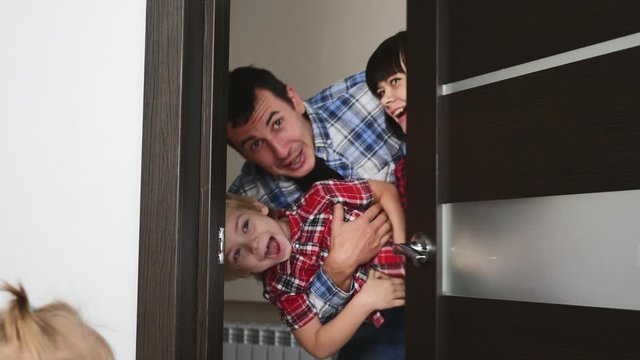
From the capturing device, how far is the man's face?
8.80 feet

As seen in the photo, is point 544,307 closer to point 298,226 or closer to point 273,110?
point 298,226

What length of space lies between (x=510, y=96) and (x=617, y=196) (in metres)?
0.27

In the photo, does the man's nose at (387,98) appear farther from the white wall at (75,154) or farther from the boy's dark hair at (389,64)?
the white wall at (75,154)

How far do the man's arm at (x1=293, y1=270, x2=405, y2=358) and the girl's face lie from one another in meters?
0.54

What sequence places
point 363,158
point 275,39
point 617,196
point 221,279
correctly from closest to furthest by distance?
point 617,196
point 221,279
point 363,158
point 275,39

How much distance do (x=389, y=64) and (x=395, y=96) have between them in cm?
14

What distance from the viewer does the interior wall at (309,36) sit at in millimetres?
3098

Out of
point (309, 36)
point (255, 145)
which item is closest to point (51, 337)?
point (255, 145)

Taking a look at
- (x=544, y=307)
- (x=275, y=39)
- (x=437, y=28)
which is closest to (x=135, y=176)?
(x=437, y=28)

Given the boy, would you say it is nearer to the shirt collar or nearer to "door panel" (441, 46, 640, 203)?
the shirt collar

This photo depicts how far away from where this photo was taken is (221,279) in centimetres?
162

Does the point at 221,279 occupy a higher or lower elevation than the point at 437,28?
lower

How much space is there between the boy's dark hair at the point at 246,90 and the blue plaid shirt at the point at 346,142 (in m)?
0.14

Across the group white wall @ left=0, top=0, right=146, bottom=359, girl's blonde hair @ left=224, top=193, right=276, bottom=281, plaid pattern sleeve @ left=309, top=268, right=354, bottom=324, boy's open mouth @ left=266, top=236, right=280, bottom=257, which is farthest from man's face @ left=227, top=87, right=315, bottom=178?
white wall @ left=0, top=0, right=146, bottom=359
